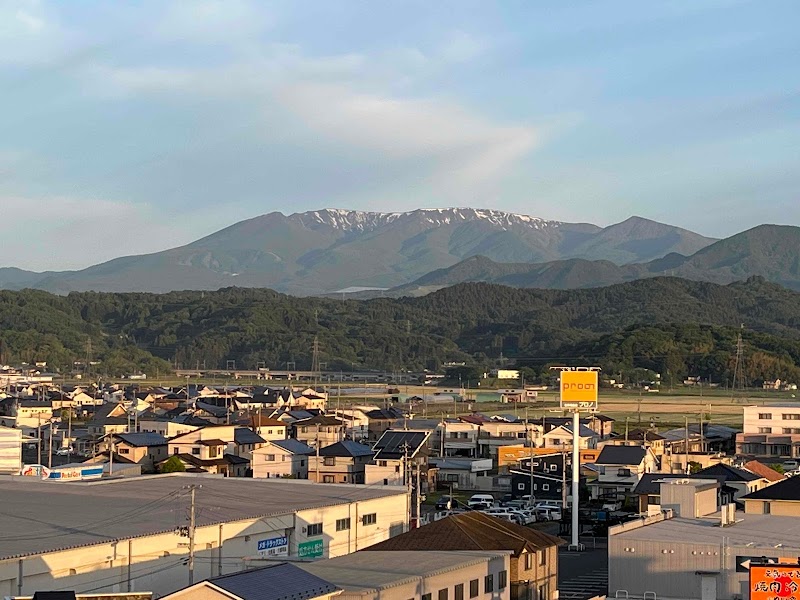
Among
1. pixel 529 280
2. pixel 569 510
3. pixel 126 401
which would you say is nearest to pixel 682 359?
pixel 126 401

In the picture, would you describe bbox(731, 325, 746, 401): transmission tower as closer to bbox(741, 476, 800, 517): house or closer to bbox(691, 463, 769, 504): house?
bbox(691, 463, 769, 504): house

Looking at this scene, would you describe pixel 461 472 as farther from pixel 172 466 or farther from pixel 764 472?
pixel 764 472

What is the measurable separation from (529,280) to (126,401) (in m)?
150

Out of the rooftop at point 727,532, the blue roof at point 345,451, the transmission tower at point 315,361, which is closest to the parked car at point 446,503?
the blue roof at point 345,451

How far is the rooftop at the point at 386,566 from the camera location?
899 cm

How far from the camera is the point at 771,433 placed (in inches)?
1174

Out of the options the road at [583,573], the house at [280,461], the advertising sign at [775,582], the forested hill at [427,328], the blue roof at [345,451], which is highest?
the forested hill at [427,328]

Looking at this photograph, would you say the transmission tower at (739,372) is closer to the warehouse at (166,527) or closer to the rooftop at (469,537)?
the warehouse at (166,527)

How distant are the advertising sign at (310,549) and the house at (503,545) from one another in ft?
5.79

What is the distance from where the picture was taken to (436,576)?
948 cm

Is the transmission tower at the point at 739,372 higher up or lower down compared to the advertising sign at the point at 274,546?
higher up

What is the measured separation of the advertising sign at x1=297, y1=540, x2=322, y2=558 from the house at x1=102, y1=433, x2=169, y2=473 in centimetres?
1256

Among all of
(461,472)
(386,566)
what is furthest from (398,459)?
(386,566)

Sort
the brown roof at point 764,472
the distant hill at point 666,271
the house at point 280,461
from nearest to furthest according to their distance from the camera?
1. the brown roof at point 764,472
2. the house at point 280,461
3. the distant hill at point 666,271
